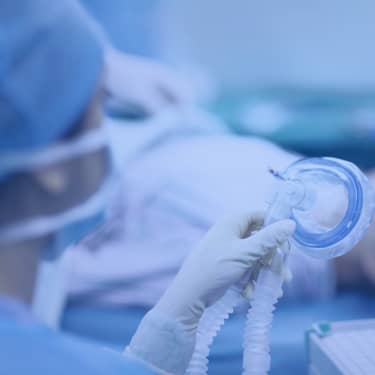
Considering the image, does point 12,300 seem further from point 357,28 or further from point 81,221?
point 357,28

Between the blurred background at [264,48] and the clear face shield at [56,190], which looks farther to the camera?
the blurred background at [264,48]

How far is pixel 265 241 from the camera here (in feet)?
2.52

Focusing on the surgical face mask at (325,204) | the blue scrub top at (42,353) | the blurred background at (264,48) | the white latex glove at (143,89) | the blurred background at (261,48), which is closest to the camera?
the blue scrub top at (42,353)

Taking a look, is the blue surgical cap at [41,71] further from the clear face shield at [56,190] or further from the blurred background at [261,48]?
the blurred background at [261,48]

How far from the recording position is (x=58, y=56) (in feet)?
2.40

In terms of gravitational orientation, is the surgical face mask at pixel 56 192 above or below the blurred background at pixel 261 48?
below

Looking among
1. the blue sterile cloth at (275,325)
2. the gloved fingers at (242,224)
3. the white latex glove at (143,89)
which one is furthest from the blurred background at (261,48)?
the gloved fingers at (242,224)

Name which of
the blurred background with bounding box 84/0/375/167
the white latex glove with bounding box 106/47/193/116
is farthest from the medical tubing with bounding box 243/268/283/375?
the blurred background with bounding box 84/0/375/167

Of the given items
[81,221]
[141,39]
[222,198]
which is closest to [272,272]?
[81,221]

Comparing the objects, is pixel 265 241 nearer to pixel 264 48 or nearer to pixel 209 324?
pixel 209 324

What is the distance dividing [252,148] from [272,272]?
2.25ft

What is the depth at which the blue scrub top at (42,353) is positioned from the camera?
0.64 m

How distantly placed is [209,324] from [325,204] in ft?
0.65

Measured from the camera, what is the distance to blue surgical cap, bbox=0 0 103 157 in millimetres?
703
